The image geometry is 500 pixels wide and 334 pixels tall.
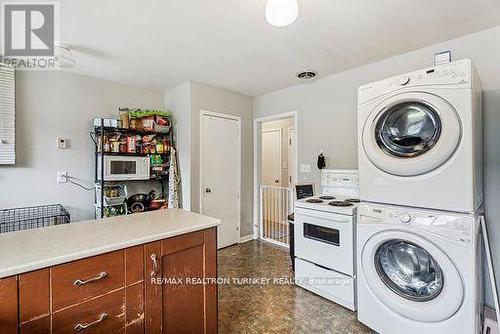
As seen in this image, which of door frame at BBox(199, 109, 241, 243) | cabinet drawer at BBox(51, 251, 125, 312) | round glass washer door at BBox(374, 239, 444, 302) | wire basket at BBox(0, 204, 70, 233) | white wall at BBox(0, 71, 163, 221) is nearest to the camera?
cabinet drawer at BBox(51, 251, 125, 312)

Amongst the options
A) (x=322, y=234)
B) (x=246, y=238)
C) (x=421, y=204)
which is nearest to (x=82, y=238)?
(x=322, y=234)

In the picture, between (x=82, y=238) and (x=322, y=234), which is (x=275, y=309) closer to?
(x=322, y=234)

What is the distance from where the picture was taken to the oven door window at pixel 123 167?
9.80 feet

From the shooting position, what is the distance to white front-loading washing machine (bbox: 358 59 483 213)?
1.45 m

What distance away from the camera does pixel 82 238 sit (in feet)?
3.97

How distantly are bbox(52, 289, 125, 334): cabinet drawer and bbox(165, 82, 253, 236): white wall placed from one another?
81.6 inches

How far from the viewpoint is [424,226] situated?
1556mm

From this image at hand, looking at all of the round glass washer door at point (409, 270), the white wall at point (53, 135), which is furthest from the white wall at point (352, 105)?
the white wall at point (53, 135)

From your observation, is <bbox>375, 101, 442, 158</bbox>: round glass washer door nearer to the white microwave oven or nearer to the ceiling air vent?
the ceiling air vent

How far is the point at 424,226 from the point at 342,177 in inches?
51.4

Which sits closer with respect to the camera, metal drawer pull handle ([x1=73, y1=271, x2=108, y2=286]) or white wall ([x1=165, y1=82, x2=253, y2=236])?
metal drawer pull handle ([x1=73, y1=271, x2=108, y2=286])

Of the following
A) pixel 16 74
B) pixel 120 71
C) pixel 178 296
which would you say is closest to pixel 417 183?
pixel 178 296

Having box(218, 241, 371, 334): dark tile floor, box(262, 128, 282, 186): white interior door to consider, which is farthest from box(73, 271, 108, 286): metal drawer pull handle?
box(262, 128, 282, 186): white interior door

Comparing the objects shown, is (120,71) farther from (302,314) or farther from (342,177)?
(302,314)
